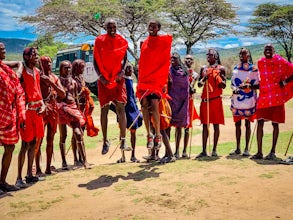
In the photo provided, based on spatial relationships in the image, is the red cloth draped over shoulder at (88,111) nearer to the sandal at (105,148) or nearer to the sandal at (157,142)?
the sandal at (105,148)

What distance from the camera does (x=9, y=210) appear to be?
4375 millimetres

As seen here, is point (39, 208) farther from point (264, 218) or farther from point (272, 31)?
point (272, 31)

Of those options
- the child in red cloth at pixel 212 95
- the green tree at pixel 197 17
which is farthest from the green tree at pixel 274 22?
the child in red cloth at pixel 212 95

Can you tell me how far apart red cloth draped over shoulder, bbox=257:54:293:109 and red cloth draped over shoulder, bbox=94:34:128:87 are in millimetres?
2833

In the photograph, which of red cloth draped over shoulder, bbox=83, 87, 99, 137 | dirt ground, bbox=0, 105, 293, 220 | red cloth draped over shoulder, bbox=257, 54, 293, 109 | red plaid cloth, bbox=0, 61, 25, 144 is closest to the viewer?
dirt ground, bbox=0, 105, 293, 220

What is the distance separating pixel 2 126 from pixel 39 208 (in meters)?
1.31

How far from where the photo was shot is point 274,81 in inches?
263

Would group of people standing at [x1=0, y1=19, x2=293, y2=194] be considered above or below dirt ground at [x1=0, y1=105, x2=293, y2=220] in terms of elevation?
above

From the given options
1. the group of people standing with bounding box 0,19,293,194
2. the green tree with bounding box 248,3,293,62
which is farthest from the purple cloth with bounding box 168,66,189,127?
the green tree with bounding box 248,3,293,62

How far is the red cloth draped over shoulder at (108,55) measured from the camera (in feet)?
19.5

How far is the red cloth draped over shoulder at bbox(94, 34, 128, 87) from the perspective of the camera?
19.5 ft

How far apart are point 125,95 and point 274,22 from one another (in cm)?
4045

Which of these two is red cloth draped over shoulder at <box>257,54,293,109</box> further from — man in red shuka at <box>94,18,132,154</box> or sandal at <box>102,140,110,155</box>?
sandal at <box>102,140,110,155</box>

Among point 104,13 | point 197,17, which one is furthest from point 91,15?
point 197,17
